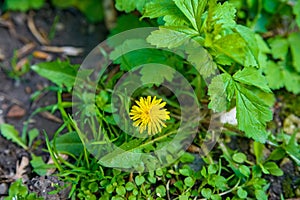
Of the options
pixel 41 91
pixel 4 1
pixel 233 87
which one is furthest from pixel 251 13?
pixel 4 1

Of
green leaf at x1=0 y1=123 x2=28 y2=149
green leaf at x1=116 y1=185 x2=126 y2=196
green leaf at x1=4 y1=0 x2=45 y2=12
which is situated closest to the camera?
green leaf at x1=116 y1=185 x2=126 y2=196

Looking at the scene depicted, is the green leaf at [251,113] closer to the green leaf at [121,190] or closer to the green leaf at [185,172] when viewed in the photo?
A: the green leaf at [185,172]

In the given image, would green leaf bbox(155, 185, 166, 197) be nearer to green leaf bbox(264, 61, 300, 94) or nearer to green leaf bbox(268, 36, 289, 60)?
green leaf bbox(264, 61, 300, 94)

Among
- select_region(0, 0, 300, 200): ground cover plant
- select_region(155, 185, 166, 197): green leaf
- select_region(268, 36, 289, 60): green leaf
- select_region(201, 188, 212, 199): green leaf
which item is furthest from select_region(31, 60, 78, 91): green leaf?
select_region(268, 36, 289, 60): green leaf

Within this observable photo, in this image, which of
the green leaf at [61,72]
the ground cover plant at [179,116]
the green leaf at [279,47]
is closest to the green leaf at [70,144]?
the ground cover plant at [179,116]

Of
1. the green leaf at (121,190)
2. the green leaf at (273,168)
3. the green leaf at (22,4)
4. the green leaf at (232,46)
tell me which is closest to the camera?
the green leaf at (232,46)

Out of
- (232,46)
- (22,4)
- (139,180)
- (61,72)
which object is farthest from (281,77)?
(22,4)

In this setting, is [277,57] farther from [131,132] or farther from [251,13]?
[131,132]
